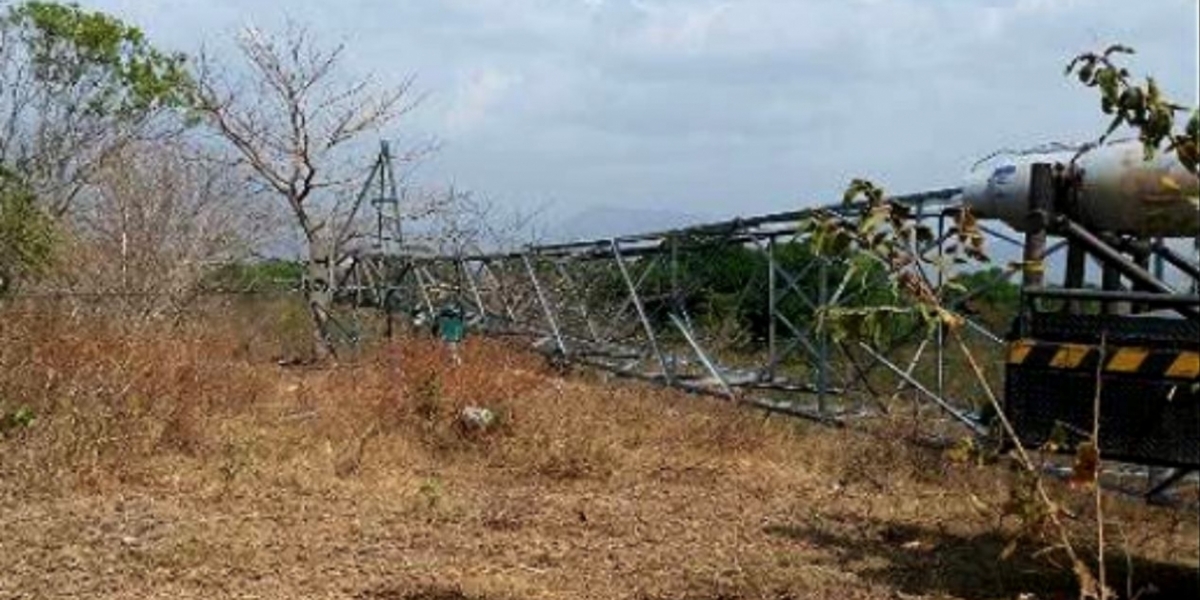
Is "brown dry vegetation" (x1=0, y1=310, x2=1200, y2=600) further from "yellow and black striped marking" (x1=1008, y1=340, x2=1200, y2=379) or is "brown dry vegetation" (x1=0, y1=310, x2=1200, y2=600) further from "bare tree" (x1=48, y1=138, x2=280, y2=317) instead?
"bare tree" (x1=48, y1=138, x2=280, y2=317)

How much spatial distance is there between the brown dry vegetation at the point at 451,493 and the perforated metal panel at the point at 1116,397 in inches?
10.2

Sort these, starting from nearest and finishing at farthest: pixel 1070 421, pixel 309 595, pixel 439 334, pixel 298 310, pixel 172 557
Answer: pixel 1070 421 → pixel 309 595 → pixel 172 557 → pixel 439 334 → pixel 298 310

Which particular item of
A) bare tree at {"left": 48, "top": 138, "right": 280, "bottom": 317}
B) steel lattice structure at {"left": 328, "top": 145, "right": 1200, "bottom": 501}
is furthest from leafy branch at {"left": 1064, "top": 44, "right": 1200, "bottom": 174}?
bare tree at {"left": 48, "top": 138, "right": 280, "bottom": 317}

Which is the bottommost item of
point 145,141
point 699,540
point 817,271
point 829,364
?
point 699,540

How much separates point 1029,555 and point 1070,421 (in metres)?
2.81

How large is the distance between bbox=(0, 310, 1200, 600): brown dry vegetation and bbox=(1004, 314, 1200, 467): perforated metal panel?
0.26 metres

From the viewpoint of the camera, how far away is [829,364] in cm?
1037

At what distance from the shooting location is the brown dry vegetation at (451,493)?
6703mm

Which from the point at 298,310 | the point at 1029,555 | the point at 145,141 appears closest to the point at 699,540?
the point at 1029,555

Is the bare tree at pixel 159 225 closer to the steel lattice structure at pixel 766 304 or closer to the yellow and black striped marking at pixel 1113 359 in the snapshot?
the steel lattice structure at pixel 766 304

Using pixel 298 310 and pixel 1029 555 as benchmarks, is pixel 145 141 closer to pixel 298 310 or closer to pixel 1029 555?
pixel 298 310

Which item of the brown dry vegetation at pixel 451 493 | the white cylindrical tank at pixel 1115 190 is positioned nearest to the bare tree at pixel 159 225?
the brown dry vegetation at pixel 451 493

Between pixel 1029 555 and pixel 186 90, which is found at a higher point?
pixel 186 90

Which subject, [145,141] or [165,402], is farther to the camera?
[145,141]
